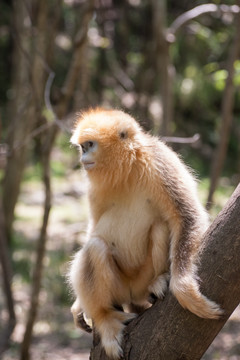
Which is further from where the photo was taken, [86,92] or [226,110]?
[86,92]

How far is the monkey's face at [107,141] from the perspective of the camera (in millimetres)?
3386

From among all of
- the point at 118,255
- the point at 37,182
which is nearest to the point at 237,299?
the point at 118,255

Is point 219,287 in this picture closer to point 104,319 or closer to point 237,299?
point 237,299

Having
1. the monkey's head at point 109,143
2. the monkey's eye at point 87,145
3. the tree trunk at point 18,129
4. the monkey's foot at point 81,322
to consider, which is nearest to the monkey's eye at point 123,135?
the monkey's head at point 109,143

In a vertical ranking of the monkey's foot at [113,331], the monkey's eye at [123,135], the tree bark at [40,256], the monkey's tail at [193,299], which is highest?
the monkey's eye at [123,135]

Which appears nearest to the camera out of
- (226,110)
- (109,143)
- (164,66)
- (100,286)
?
(100,286)

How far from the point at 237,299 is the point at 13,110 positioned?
6.72 metres

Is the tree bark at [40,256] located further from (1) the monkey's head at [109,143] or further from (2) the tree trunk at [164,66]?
(1) the monkey's head at [109,143]

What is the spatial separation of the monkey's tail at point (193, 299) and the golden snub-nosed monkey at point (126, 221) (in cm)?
18

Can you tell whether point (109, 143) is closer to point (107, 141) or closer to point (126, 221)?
point (107, 141)

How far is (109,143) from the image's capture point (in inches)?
134

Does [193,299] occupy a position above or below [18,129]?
above

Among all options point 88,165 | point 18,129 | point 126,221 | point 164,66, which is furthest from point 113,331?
point 18,129

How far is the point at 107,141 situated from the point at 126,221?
55 cm
